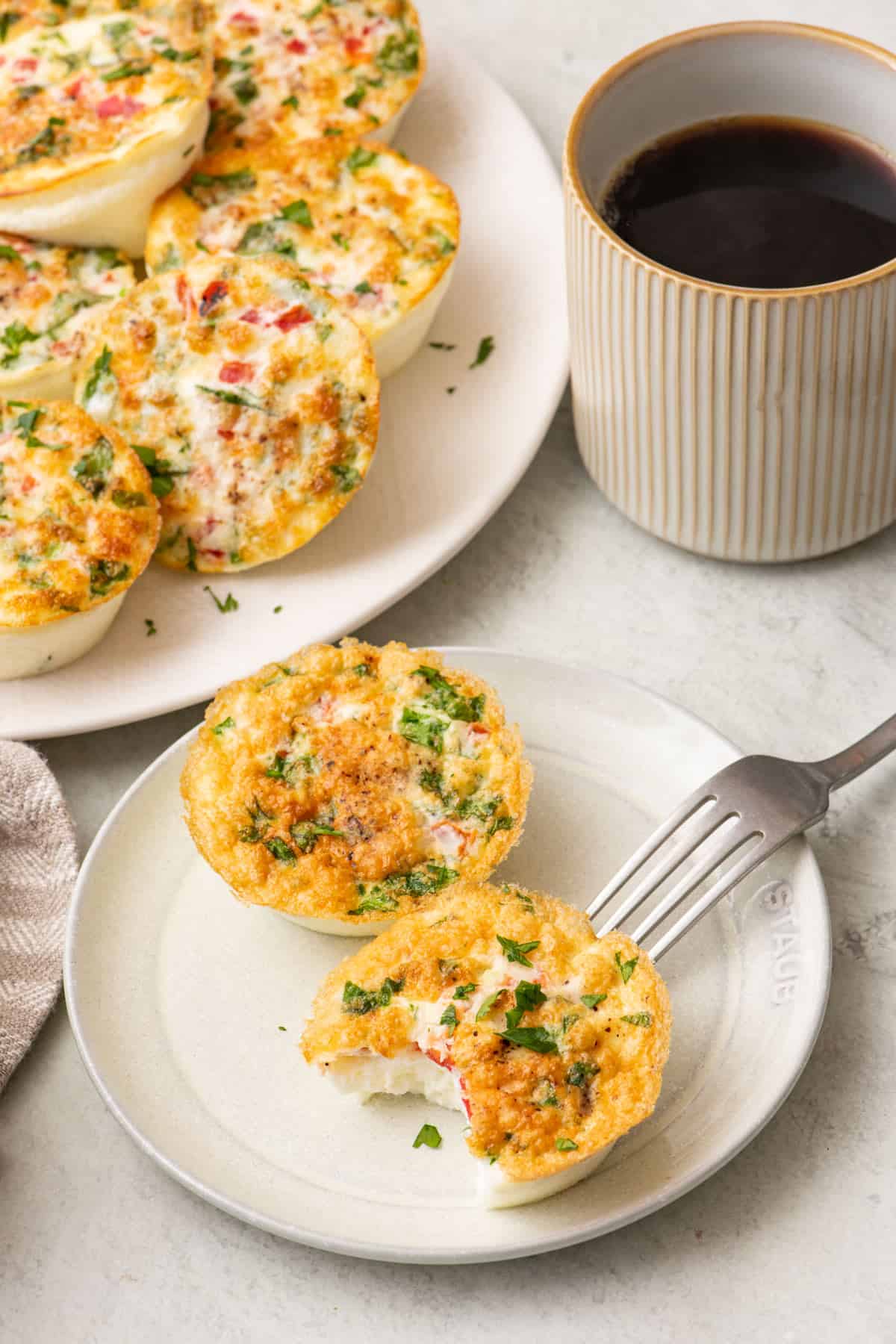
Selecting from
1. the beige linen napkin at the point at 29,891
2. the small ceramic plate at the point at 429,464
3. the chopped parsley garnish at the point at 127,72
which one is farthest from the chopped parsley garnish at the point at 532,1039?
the chopped parsley garnish at the point at 127,72

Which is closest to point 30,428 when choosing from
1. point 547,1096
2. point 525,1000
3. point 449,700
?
point 449,700

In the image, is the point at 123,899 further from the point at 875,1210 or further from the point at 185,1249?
the point at 875,1210

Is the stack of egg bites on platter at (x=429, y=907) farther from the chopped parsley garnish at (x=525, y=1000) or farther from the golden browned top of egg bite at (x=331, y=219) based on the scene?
the golden browned top of egg bite at (x=331, y=219)

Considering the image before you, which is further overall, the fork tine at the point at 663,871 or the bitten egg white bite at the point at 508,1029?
the fork tine at the point at 663,871

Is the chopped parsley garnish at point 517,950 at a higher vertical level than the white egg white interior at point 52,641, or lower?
higher

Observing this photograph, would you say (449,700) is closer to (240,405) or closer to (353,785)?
(353,785)

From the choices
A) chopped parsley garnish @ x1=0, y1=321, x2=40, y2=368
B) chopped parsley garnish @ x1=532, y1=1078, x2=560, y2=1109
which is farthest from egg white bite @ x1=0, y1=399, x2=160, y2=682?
chopped parsley garnish @ x1=532, y1=1078, x2=560, y2=1109

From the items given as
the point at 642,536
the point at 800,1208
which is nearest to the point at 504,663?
the point at 642,536
